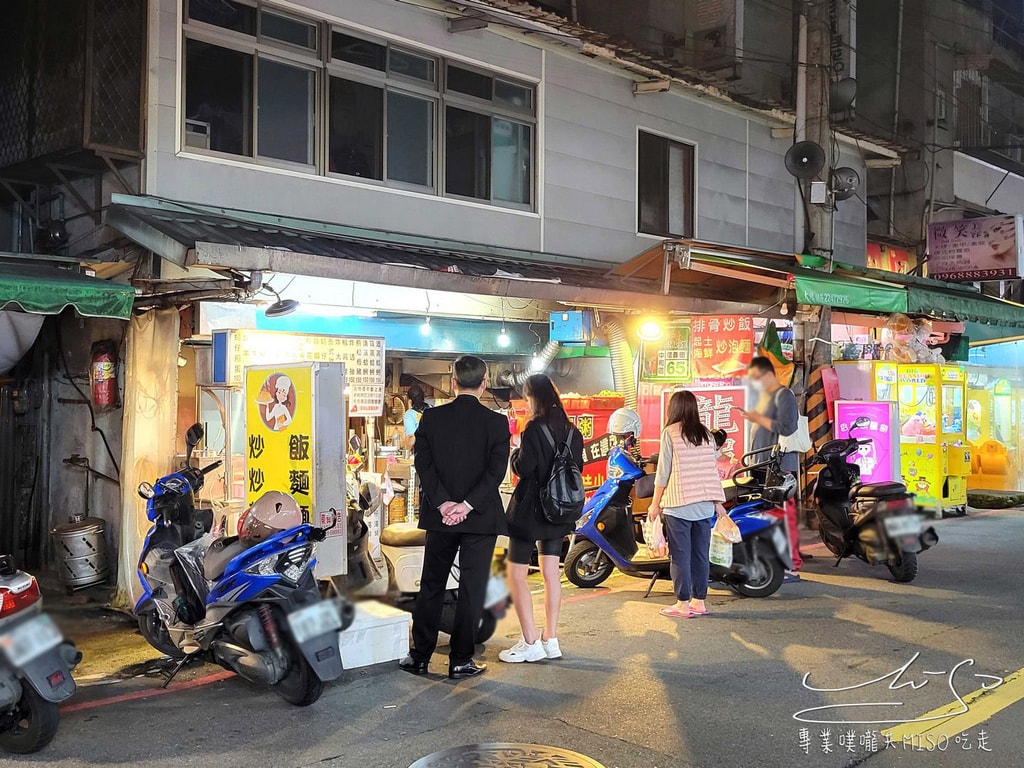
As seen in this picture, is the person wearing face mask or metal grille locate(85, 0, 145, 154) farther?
metal grille locate(85, 0, 145, 154)

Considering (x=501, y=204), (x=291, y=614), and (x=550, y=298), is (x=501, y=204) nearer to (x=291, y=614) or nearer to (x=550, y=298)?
(x=550, y=298)

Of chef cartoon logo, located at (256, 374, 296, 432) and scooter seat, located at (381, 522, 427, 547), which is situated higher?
chef cartoon logo, located at (256, 374, 296, 432)

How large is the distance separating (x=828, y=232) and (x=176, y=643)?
229 inches

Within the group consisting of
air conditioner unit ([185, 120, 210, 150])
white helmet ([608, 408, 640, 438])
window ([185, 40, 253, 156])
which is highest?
window ([185, 40, 253, 156])

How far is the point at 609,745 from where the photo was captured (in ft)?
14.6

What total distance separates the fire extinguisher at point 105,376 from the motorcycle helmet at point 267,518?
4751 mm

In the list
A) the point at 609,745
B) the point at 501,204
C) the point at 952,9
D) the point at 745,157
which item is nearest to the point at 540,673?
the point at 609,745

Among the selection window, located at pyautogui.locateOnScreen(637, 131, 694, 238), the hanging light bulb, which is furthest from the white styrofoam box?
window, located at pyautogui.locateOnScreen(637, 131, 694, 238)

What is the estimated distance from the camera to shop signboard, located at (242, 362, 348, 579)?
612 cm

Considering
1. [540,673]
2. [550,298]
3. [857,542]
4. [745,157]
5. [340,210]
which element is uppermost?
[745,157]

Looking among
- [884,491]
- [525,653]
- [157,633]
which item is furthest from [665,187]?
[884,491]

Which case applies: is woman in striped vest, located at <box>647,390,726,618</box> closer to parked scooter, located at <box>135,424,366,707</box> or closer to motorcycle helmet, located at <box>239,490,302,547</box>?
parked scooter, located at <box>135,424,366,707</box>

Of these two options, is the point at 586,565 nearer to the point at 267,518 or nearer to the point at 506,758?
the point at 506,758

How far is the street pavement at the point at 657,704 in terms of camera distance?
436 centimetres
